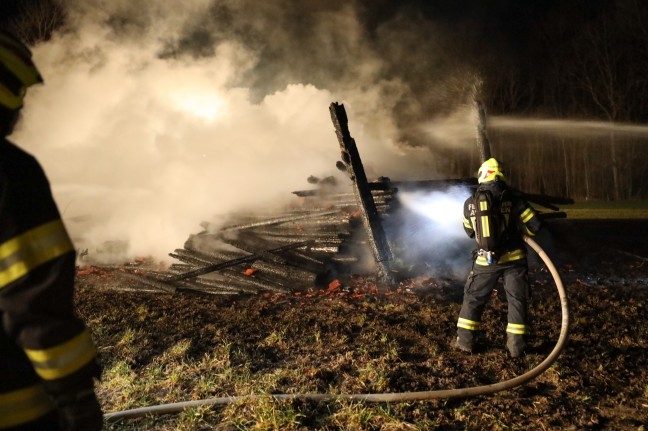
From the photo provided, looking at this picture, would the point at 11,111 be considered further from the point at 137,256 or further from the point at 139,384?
the point at 137,256

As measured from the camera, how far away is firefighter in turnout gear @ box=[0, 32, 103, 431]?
4.48ft

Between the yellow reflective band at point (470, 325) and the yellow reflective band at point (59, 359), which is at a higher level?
the yellow reflective band at point (59, 359)

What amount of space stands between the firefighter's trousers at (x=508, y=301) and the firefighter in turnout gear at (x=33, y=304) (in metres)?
3.84

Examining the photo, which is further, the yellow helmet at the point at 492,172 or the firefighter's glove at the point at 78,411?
the yellow helmet at the point at 492,172

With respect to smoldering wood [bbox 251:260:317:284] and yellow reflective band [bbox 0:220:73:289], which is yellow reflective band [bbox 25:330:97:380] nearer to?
yellow reflective band [bbox 0:220:73:289]

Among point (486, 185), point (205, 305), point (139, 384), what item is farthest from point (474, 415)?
point (205, 305)

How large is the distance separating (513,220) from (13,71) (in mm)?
4473

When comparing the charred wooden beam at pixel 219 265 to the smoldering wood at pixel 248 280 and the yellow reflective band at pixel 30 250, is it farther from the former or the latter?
the yellow reflective band at pixel 30 250

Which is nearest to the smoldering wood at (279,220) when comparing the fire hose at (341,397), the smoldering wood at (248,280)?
the smoldering wood at (248,280)

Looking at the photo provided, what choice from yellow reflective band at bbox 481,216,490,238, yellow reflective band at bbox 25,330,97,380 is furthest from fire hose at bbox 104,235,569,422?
yellow reflective band at bbox 25,330,97,380

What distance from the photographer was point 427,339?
481cm

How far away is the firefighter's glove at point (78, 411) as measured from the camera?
1.43m

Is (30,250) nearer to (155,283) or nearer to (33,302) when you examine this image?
(33,302)

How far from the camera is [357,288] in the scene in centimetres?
723
